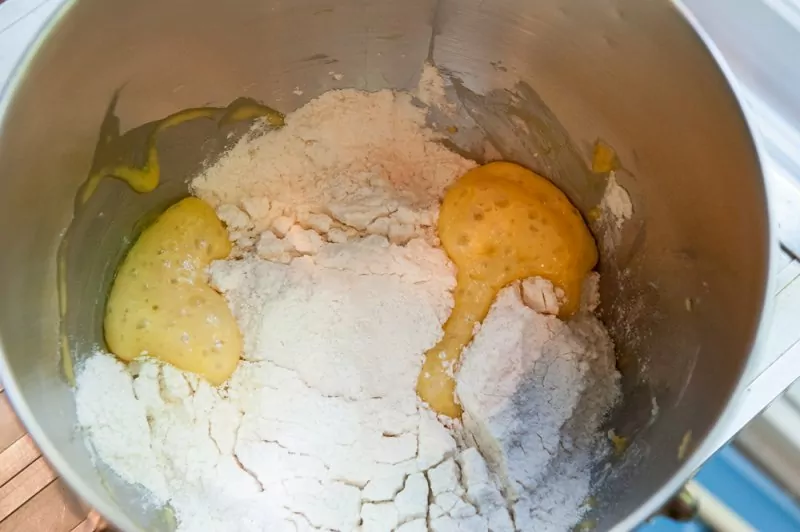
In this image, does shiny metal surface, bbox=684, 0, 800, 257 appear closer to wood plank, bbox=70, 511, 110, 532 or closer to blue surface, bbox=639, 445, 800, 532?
blue surface, bbox=639, 445, 800, 532

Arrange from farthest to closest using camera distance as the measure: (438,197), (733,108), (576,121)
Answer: (438,197), (576,121), (733,108)

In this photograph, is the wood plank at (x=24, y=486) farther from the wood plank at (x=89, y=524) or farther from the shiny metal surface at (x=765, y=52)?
the shiny metal surface at (x=765, y=52)

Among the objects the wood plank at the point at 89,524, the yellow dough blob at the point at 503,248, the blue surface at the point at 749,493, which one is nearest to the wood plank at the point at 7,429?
the wood plank at the point at 89,524

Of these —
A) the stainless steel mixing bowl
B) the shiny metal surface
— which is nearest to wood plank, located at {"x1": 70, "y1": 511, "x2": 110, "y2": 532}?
the stainless steel mixing bowl

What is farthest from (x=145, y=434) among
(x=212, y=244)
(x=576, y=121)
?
(x=576, y=121)

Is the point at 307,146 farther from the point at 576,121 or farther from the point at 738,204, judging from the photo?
the point at 738,204

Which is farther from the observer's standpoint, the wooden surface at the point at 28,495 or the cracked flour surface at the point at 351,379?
the wooden surface at the point at 28,495

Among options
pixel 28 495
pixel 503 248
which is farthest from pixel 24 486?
pixel 503 248
